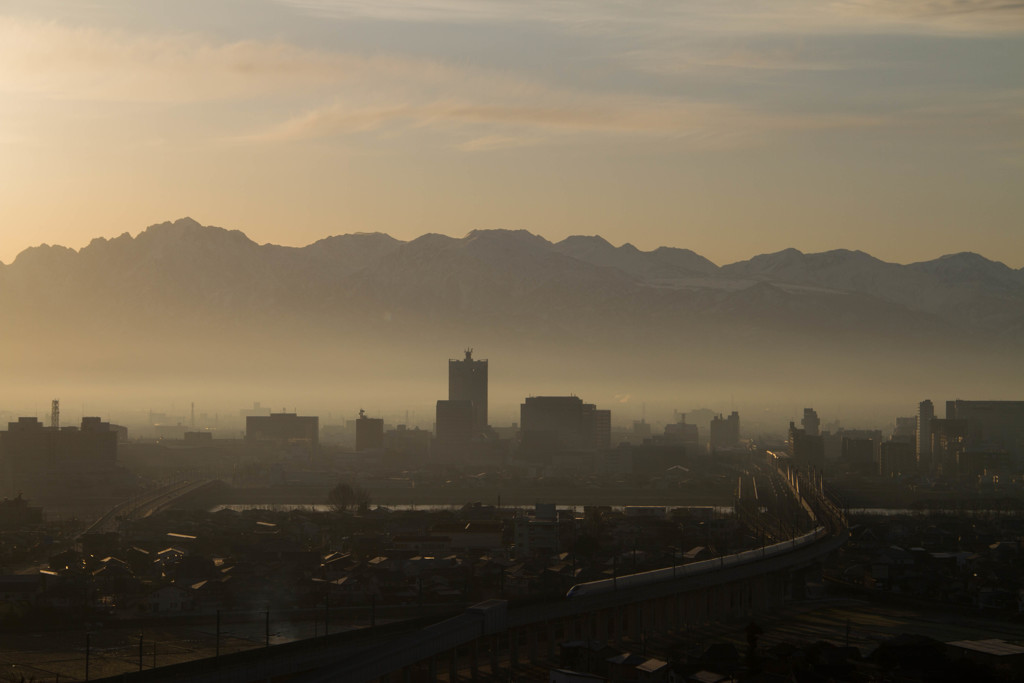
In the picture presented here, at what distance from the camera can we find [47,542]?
3159 centimetres

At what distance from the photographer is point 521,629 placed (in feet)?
59.6

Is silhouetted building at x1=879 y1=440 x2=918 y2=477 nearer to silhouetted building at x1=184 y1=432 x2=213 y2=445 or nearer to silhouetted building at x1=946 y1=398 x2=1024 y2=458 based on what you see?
silhouetted building at x1=946 y1=398 x2=1024 y2=458

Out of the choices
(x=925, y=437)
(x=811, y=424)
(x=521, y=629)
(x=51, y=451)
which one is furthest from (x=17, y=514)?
(x=811, y=424)

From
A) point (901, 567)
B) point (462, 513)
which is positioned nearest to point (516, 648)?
point (901, 567)

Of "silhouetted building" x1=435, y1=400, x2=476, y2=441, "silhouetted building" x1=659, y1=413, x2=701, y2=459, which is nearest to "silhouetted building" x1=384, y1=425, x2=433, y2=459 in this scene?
"silhouetted building" x1=435, y1=400, x2=476, y2=441

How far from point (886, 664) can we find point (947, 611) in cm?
603

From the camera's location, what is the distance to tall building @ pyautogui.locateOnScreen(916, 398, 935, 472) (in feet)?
217

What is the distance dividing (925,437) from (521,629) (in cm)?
5873

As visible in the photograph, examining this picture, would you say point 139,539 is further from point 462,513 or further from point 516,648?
point 516,648

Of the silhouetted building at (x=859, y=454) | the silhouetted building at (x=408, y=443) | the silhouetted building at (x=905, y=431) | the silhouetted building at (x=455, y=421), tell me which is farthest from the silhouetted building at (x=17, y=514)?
the silhouetted building at (x=905, y=431)

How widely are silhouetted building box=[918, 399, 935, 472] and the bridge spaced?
4219cm

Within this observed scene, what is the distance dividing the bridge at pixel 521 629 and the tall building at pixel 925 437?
42.3m

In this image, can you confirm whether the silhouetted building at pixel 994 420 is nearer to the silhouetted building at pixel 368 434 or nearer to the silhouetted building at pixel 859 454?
the silhouetted building at pixel 859 454

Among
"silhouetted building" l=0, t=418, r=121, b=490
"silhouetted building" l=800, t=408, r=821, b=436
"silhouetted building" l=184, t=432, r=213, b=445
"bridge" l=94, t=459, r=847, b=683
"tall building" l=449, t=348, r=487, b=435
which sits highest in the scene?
"tall building" l=449, t=348, r=487, b=435
